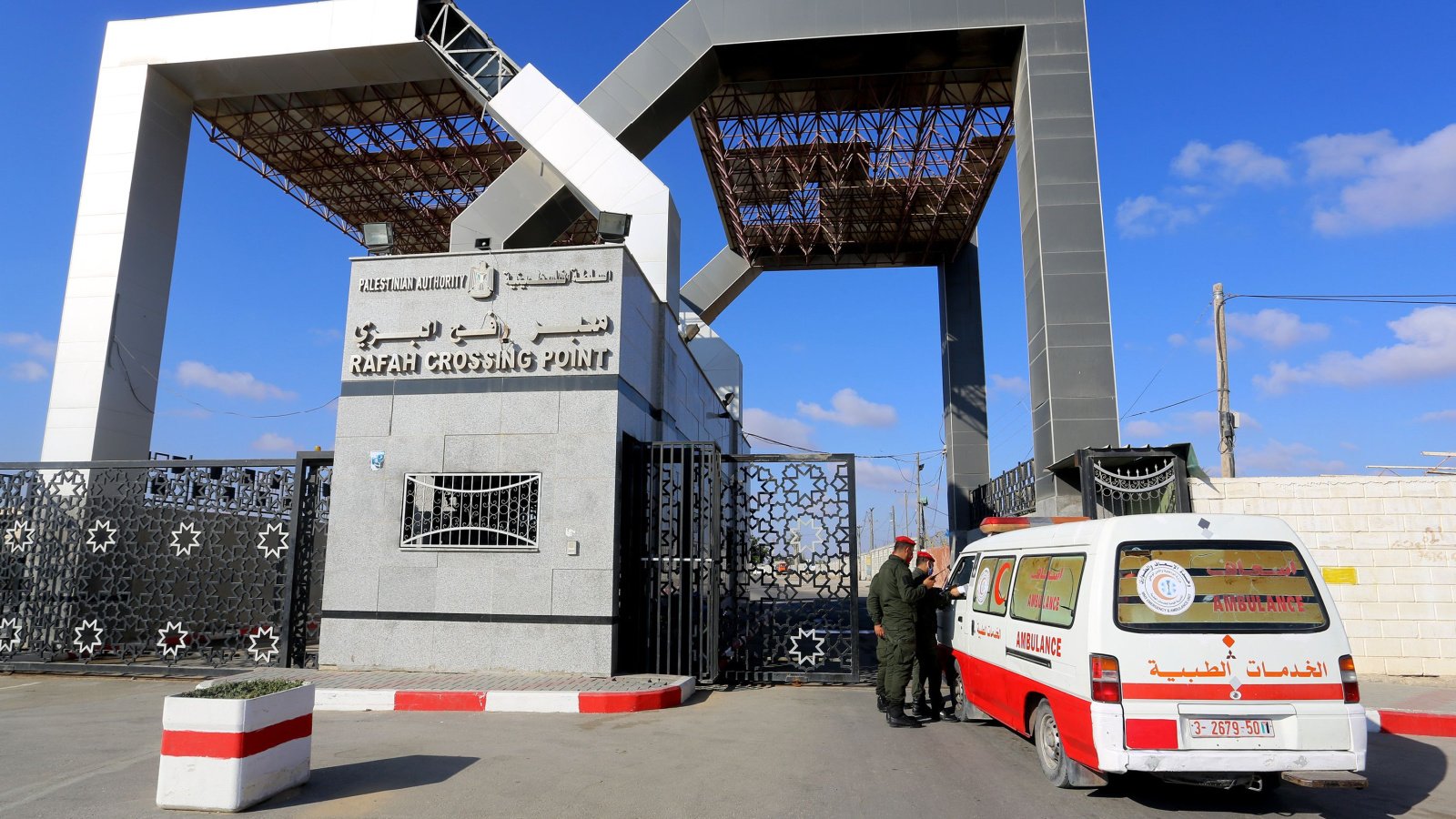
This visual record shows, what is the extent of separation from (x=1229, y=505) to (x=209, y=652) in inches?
542

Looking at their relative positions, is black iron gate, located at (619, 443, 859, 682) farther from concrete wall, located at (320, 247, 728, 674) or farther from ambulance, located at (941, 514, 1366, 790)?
ambulance, located at (941, 514, 1366, 790)

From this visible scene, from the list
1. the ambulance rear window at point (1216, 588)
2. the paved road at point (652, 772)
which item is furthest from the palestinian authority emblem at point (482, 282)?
the ambulance rear window at point (1216, 588)

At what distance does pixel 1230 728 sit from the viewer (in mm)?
4723

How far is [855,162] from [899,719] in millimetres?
17223

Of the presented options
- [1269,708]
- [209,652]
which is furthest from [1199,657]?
[209,652]

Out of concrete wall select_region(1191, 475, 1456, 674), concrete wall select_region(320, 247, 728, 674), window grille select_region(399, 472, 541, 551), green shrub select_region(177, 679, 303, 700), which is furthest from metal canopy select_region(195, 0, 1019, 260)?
green shrub select_region(177, 679, 303, 700)

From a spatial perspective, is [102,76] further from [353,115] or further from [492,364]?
[492,364]

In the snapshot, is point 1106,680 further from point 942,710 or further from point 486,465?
point 486,465

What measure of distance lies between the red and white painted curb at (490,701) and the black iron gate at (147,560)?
2599mm

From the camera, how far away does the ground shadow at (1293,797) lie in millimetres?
5207

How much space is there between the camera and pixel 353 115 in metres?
20.1

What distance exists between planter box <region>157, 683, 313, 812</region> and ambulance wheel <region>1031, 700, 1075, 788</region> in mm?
5133

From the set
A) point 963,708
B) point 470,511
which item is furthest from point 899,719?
point 470,511

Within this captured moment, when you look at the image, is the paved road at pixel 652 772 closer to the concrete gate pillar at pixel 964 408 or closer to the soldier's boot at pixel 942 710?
the soldier's boot at pixel 942 710
